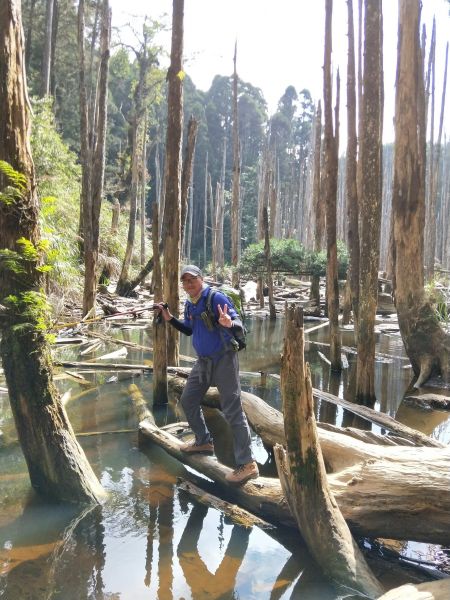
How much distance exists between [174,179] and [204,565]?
240 inches

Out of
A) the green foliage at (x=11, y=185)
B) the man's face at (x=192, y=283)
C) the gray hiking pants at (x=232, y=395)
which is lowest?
the gray hiking pants at (x=232, y=395)

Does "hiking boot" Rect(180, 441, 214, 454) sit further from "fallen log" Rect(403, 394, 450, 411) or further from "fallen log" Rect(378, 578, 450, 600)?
"fallen log" Rect(403, 394, 450, 411)

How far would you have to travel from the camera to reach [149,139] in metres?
46.9

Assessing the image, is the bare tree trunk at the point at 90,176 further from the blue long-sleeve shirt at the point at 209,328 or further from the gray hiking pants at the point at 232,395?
the gray hiking pants at the point at 232,395

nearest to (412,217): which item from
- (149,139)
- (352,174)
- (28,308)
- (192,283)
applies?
(352,174)

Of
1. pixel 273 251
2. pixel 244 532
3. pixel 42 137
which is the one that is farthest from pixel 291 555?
pixel 42 137

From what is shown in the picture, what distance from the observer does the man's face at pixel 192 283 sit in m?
4.66

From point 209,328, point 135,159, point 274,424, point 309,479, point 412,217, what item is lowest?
point 274,424

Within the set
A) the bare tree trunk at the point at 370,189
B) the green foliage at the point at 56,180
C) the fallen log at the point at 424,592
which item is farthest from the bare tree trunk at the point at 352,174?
the fallen log at the point at 424,592

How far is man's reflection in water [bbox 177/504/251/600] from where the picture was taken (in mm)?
3578

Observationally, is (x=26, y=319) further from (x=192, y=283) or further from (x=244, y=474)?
(x=244, y=474)

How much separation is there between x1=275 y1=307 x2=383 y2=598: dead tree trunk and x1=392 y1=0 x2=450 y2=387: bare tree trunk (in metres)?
6.83

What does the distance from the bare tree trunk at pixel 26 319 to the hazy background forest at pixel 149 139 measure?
307 mm

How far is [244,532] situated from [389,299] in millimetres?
16423
